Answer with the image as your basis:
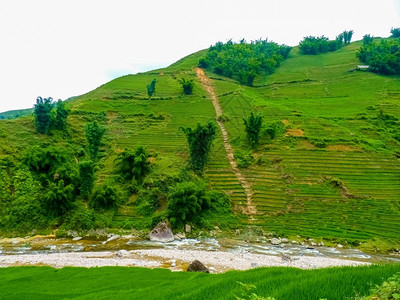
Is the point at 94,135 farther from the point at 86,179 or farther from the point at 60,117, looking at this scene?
the point at 60,117

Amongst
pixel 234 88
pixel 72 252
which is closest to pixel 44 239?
pixel 72 252

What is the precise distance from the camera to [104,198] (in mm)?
30516

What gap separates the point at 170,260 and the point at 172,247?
3.59 meters

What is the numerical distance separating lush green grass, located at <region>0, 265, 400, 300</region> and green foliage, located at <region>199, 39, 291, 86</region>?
8944cm

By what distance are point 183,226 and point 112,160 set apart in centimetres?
1917

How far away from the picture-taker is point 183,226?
28.9m

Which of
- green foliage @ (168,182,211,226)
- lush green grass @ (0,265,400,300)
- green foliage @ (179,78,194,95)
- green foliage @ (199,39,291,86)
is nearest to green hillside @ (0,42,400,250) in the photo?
green foliage @ (179,78,194,95)

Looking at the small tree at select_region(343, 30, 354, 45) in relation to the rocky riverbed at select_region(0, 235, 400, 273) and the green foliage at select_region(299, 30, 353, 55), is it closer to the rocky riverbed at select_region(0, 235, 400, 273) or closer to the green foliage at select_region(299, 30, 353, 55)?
the green foliage at select_region(299, 30, 353, 55)

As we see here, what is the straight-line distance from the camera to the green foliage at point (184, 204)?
94.1ft

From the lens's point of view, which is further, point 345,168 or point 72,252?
point 345,168

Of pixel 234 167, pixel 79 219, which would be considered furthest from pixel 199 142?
pixel 79 219

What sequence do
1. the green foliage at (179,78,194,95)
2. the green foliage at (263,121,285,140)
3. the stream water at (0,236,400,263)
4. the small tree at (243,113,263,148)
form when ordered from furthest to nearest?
the green foliage at (179,78,194,95), the green foliage at (263,121,285,140), the small tree at (243,113,263,148), the stream water at (0,236,400,263)

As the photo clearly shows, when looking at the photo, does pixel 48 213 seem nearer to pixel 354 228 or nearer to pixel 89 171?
pixel 89 171

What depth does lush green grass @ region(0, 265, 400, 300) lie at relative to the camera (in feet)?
22.6
